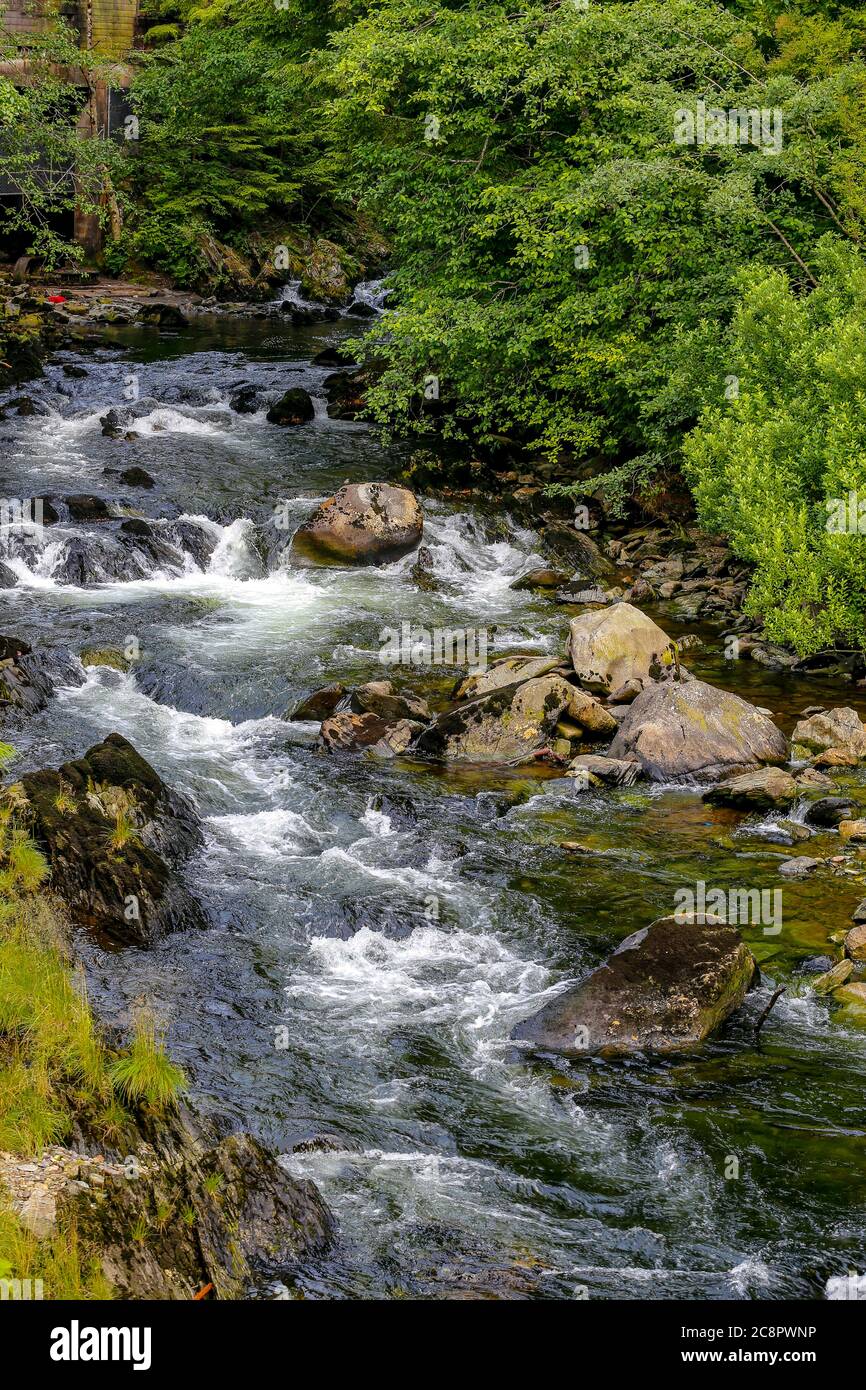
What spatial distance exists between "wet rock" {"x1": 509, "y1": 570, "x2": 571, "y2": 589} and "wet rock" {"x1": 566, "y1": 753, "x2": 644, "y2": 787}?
668 cm

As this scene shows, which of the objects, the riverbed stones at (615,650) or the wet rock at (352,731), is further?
the riverbed stones at (615,650)

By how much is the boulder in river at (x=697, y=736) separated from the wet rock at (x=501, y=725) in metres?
0.87

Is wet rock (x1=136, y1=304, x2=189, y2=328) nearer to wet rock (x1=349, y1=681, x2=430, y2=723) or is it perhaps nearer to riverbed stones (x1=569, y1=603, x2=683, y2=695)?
riverbed stones (x1=569, y1=603, x2=683, y2=695)

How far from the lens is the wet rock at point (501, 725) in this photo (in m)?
14.9

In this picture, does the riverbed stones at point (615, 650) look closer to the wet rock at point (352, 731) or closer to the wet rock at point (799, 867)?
the wet rock at point (352, 731)

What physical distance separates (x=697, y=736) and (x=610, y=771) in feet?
3.50

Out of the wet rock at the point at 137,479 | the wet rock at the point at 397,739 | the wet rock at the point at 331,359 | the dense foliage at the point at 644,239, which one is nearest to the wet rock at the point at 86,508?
the wet rock at the point at 137,479

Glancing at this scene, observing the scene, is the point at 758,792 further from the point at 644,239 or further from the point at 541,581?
the point at 644,239

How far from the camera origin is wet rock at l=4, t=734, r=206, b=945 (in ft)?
36.0

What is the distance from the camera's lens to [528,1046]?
962cm

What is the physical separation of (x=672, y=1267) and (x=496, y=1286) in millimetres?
1065

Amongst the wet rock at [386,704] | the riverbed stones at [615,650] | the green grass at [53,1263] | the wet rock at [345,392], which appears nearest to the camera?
the green grass at [53,1263]

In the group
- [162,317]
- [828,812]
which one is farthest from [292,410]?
[828,812]
